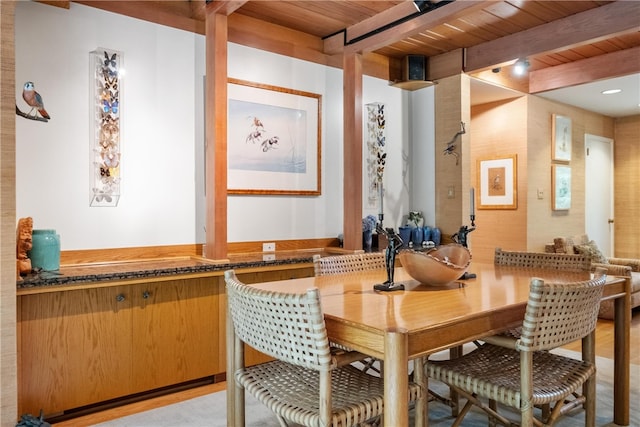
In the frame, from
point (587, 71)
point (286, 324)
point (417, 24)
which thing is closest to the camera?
point (286, 324)

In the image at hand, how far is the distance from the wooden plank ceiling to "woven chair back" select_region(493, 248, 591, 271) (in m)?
1.51

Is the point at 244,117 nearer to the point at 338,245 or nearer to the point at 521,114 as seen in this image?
the point at 338,245

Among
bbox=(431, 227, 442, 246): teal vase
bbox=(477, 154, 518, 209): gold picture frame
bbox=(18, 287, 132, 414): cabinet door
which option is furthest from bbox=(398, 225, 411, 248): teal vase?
bbox=(18, 287, 132, 414): cabinet door

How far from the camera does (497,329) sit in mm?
1735

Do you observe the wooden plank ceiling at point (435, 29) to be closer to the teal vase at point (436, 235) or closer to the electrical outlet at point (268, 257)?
the teal vase at point (436, 235)

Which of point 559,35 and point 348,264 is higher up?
point 559,35

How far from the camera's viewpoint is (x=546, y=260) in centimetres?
273

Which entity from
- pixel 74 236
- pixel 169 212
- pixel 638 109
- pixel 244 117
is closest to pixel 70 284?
pixel 74 236

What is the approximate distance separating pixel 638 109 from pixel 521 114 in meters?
2.15

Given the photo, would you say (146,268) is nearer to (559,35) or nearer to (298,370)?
(298,370)

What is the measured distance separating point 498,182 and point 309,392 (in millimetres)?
4450

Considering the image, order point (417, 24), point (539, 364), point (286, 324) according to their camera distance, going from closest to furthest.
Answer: point (286, 324), point (539, 364), point (417, 24)

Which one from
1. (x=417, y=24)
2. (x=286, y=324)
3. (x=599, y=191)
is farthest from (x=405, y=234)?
(x=599, y=191)

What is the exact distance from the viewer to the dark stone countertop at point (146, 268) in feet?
7.82
